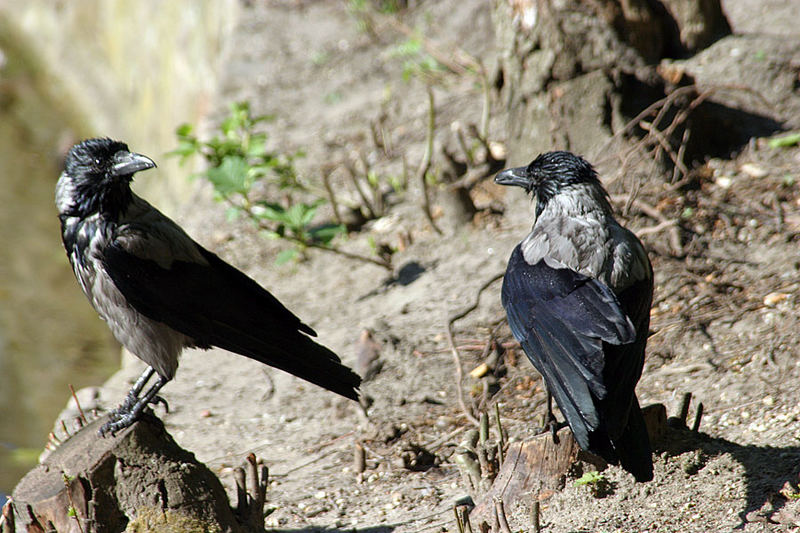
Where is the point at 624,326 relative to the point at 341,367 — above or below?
below

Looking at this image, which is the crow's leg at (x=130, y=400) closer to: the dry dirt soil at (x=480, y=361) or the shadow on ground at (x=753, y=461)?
the dry dirt soil at (x=480, y=361)

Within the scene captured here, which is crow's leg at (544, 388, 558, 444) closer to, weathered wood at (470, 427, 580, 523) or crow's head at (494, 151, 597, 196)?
weathered wood at (470, 427, 580, 523)

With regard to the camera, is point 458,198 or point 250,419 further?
point 458,198

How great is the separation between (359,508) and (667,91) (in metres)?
3.54

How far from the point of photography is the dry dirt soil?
352cm

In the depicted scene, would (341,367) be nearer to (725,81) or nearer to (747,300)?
(747,300)

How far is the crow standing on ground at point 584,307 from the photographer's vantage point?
126 inches

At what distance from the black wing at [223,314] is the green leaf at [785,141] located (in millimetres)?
3586

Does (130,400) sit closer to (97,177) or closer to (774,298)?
(97,177)

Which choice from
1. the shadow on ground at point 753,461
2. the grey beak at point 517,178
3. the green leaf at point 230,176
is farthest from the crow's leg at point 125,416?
the green leaf at point 230,176

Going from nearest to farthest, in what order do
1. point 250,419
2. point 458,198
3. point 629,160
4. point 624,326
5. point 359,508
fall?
point 624,326 < point 359,508 < point 250,419 < point 629,160 < point 458,198

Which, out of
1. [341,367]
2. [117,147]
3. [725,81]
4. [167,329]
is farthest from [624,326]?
[725,81]

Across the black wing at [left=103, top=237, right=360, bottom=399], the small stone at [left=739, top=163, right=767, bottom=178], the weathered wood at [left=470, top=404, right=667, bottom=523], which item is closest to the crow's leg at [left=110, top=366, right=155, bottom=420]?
the black wing at [left=103, top=237, right=360, bottom=399]

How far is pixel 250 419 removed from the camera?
5.15 meters
